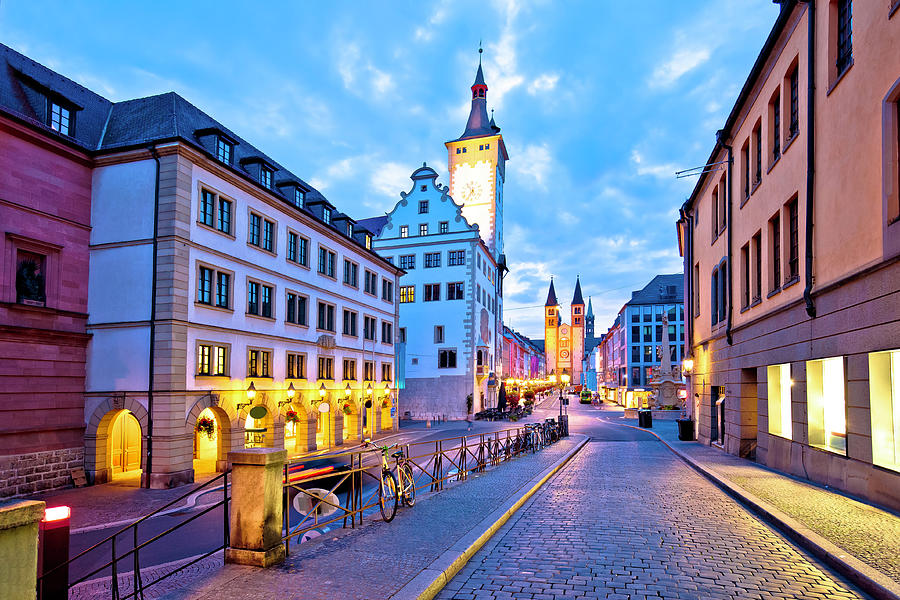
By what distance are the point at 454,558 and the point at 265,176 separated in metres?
24.3

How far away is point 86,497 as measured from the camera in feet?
59.7

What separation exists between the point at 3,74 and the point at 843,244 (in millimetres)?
24643

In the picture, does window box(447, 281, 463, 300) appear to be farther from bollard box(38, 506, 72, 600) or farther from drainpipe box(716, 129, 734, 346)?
bollard box(38, 506, 72, 600)

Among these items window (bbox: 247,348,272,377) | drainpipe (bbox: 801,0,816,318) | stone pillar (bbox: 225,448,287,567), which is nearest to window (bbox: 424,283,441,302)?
window (bbox: 247,348,272,377)

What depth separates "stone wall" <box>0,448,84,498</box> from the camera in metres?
18.0

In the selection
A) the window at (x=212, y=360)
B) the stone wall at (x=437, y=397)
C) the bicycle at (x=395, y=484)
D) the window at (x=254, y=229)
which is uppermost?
the window at (x=254, y=229)

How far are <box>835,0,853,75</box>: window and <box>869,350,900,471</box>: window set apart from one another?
244 inches

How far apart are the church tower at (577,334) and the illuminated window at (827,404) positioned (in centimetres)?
16759

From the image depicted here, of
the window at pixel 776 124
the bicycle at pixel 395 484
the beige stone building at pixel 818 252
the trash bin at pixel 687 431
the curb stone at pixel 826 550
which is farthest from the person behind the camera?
the trash bin at pixel 687 431

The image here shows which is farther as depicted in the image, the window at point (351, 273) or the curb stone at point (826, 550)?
the window at point (351, 273)

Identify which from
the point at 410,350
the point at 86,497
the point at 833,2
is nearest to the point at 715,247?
the point at 833,2

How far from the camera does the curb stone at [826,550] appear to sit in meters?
6.49

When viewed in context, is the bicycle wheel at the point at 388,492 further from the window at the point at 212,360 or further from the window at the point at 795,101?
the window at the point at 212,360

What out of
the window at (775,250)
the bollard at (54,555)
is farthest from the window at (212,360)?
the window at (775,250)
